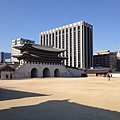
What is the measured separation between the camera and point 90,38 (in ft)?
405

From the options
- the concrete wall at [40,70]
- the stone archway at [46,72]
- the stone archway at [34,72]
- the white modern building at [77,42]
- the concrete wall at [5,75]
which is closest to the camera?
the concrete wall at [5,75]

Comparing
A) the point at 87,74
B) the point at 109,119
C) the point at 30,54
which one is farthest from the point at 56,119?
the point at 87,74

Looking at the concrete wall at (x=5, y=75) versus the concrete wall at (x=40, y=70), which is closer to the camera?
the concrete wall at (x=5, y=75)

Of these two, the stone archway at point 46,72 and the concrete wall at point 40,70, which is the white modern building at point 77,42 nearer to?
the concrete wall at point 40,70

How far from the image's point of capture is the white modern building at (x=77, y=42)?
119 m

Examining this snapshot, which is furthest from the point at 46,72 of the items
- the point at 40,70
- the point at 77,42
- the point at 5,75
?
the point at 77,42

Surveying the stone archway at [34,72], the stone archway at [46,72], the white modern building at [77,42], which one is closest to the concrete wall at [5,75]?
the stone archway at [34,72]

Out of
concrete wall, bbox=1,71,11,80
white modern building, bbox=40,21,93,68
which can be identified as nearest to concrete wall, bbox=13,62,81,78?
concrete wall, bbox=1,71,11,80

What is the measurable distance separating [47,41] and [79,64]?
35326 mm

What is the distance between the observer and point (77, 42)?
122250mm

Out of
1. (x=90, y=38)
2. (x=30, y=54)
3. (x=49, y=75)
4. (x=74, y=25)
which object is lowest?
(x=49, y=75)

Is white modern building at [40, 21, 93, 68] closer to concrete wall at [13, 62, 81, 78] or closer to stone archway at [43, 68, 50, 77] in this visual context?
concrete wall at [13, 62, 81, 78]

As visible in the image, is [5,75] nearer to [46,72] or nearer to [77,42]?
[46,72]

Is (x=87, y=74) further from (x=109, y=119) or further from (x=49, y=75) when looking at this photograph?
(x=109, y=119)
